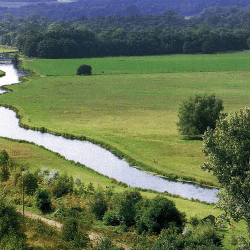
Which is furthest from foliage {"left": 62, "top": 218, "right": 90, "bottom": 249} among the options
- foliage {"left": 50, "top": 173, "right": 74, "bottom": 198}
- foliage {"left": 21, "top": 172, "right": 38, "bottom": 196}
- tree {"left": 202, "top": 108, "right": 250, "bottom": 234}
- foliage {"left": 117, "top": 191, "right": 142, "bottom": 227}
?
foliage {"left": 50, "top": 173, "right": 74, "bottom": 198}

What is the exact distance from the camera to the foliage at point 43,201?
4038cm

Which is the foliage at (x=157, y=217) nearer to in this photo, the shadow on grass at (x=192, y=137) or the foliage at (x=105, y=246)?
the foliage at (x=105, y=246)

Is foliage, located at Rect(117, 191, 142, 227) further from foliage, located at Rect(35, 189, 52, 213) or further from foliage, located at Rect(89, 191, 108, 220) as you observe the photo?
foliage, located at Rect(35, 189, 52, 213)

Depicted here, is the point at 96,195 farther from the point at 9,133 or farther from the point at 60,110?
the point at 60,110

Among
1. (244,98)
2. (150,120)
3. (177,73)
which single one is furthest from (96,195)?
(177,73)

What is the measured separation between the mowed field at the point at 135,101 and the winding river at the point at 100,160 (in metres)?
2.17

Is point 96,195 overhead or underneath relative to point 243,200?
underneath

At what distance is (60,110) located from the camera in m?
91.1

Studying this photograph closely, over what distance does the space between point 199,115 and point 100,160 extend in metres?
18.4

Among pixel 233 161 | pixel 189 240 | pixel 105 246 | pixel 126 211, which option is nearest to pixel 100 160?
pixel 126 211

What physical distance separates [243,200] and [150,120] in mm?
52202

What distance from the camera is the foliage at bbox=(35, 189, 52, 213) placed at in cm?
4038

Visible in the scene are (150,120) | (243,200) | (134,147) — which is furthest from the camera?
(150,120)

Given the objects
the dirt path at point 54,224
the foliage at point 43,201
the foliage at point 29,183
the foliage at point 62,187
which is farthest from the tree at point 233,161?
the foliage at point 29,183
